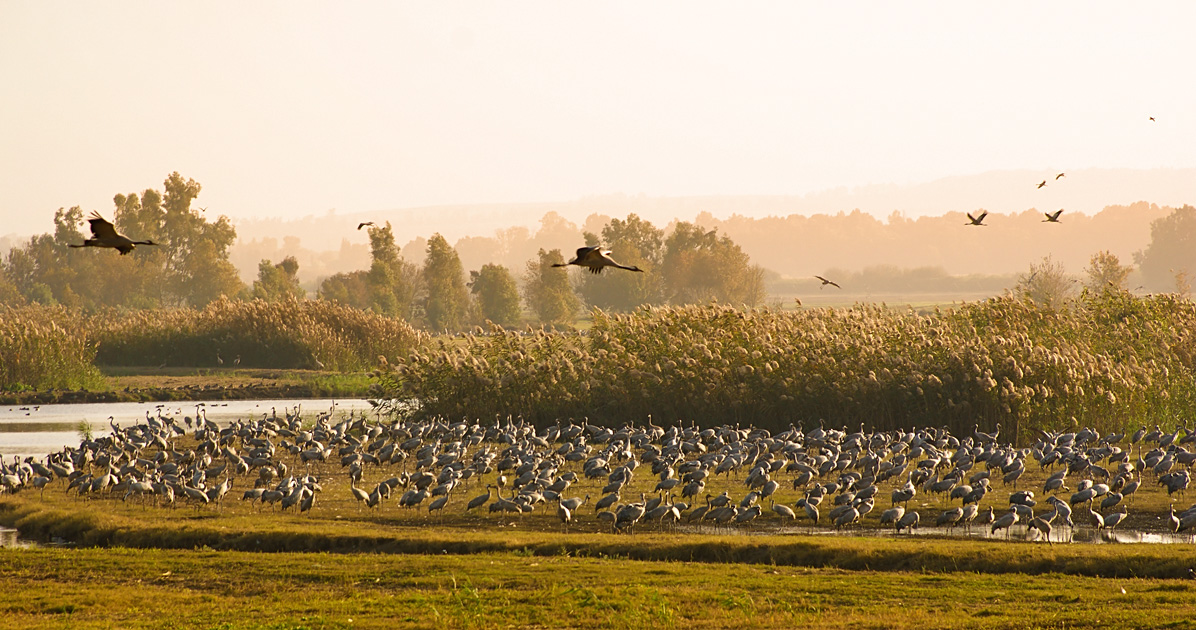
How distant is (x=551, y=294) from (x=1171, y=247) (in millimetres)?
110076

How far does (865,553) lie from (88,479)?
48.2ft

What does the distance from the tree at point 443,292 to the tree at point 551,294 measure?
5.30 meters

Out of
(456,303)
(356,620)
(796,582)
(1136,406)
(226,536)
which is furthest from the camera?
(456,303)

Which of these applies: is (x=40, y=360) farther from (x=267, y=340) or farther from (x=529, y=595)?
(x=529, y=595)

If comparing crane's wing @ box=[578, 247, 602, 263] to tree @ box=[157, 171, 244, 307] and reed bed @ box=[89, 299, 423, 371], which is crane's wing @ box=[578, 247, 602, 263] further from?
tree @ box=[157, 171, 244, 307]

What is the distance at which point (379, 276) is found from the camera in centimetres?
8169

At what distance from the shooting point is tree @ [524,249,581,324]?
8600cm

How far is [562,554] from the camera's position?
1734cm

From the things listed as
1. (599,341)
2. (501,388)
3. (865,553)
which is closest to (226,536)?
(865,553)

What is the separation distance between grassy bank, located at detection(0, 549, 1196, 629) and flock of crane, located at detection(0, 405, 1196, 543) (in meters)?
3.79

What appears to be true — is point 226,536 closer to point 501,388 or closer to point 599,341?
point 501,388

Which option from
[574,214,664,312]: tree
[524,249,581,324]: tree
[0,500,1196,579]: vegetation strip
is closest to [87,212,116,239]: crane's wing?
[0,500,1196,579]: vegetation strip

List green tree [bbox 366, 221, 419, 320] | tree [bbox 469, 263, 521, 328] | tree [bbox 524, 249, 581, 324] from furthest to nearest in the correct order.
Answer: tree [bbox 524, 249, 581, 324] → tree [bbox 469, 263, 521, 328] → green tree [bbox 366, 221, 419, 320]

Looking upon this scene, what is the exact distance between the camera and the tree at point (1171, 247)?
528 feet
